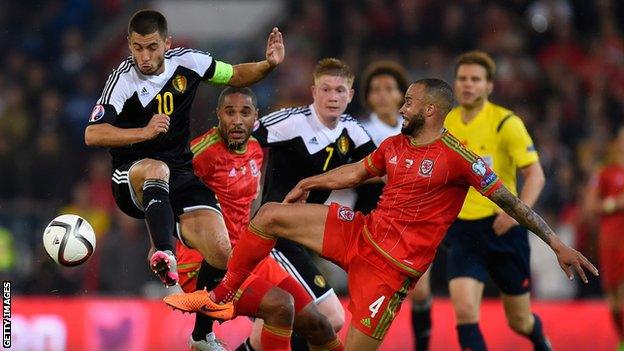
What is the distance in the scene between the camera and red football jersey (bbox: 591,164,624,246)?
11.7m

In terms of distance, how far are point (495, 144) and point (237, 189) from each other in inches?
80.1

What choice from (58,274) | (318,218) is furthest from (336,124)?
(58,274)

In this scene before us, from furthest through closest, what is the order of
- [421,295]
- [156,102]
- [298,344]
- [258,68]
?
1. [421,295]
2. [298,344]
3. [258,68]
4. [156,102]

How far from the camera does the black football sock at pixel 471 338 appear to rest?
8.48m

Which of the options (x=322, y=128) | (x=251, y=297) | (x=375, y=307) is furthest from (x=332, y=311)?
(x=322, y=128)

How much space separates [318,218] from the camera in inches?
279

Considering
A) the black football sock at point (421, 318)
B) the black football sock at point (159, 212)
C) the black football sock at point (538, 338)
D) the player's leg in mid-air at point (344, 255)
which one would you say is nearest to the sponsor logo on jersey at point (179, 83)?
the black football sock at point (159, 212)

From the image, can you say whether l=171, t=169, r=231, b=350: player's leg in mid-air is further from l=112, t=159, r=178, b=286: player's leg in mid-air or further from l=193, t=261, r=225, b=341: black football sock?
l=112, t=159, r=178, b=286: player's leg in mid-air

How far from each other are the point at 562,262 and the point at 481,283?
6.37 feet

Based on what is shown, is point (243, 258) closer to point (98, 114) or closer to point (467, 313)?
point (98, 114)

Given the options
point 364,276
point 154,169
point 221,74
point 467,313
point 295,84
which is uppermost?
point 295,84

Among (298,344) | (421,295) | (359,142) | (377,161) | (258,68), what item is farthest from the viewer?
(421,295)

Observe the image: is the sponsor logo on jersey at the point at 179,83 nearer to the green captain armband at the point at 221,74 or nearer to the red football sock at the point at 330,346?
the green captain armband at the point at 221,74

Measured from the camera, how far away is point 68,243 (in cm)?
736
